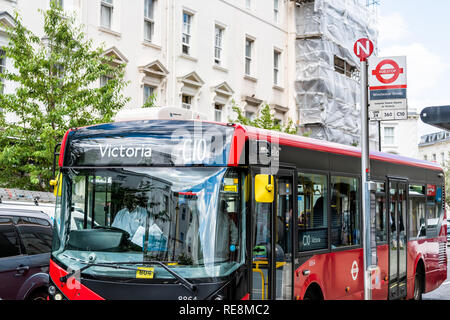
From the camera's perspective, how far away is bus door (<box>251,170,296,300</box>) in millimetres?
7065

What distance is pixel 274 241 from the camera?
755cm

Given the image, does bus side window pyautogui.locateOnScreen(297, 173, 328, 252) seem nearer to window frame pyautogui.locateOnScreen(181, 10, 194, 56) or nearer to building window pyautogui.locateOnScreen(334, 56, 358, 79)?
window frame pyautogui.locateOnScreen(181, 10, 194, 56)

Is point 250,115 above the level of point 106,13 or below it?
below

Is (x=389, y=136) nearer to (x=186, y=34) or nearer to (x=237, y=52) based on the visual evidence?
(x=237, y=52)

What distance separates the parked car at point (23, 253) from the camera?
8.62 meters

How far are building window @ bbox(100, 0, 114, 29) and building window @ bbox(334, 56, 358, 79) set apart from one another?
17.1m

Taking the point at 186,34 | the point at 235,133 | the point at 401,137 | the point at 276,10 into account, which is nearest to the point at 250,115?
the point at 186,34

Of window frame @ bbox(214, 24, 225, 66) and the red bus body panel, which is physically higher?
window frame @ bbox(214, 24, 225, 66)

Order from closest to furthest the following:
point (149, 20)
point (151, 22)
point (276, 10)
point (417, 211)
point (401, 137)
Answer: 1. point (417, 211)
2. point (149, 20)
3. point (151, 22)
4. point (276, 10)
5. point (401, 137)

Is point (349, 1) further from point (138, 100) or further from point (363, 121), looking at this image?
point (363, 121)

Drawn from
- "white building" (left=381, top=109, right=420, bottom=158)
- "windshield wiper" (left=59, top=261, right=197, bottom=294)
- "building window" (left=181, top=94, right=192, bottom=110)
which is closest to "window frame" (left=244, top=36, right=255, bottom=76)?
"building window" (left=181, top=94, right=192, bottom=110)

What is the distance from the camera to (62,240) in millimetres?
7355

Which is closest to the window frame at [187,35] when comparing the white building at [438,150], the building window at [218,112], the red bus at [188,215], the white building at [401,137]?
the building window at [218,112]

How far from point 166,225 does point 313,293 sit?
315 centimetres
